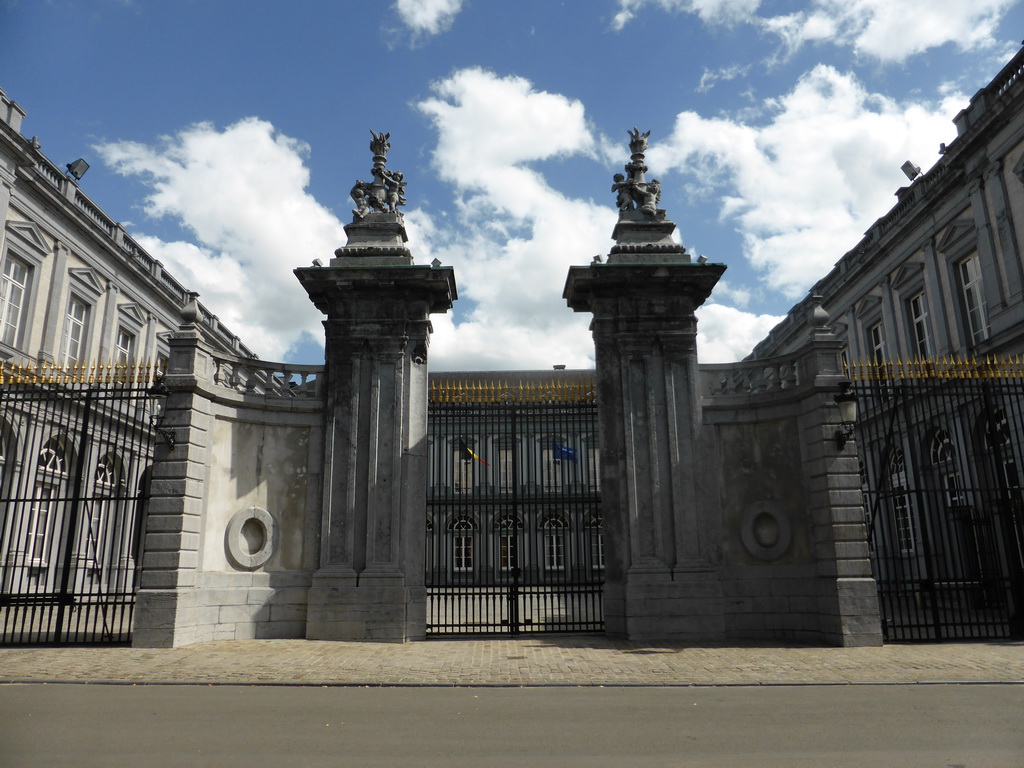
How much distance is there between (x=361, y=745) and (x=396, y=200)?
37.7ft

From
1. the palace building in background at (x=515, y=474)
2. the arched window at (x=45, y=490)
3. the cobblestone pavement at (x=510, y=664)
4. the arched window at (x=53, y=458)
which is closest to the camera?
the cobblestone pavement at (x=510, y=664)

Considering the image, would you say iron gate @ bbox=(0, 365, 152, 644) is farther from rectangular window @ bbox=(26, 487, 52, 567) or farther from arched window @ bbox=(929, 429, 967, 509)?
arched window @ bbox=(929, 429, 967, 509)

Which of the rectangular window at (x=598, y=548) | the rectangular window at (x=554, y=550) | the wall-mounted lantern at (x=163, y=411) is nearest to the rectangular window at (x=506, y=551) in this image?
the rectangular window at (x=554, y=550)

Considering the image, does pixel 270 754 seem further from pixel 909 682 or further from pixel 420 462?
pixel 420 462

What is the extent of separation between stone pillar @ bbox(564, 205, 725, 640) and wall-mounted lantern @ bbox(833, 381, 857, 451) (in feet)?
7.83

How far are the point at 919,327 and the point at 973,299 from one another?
10.0ft

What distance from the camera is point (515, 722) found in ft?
22.4

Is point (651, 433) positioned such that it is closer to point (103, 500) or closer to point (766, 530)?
point (766, 530)

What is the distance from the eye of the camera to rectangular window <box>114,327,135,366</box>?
28.6 m

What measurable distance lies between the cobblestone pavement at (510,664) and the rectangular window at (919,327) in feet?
50.8

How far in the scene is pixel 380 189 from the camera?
15180mm

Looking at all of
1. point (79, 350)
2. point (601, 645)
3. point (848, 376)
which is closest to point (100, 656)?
point (601, 645)

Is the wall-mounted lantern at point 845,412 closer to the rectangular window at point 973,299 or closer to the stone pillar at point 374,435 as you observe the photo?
the stone pillar at point 374,435

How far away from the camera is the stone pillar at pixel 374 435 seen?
12.8 m
